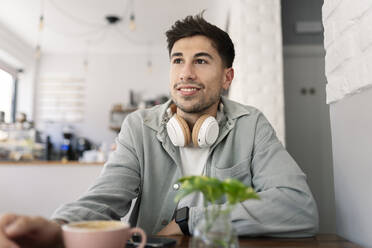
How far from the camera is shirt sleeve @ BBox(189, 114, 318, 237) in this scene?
2.67 feet

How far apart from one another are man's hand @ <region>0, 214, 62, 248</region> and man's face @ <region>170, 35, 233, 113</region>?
0.71 m

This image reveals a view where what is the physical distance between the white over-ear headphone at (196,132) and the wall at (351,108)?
40cm

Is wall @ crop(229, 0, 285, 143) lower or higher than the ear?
higher

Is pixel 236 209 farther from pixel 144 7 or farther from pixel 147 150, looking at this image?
pixel 144 7

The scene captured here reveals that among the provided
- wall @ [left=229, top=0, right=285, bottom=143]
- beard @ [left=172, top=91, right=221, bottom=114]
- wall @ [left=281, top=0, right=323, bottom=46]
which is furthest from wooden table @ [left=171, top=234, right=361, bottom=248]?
wall @ [left=281, top=0, right=323, bottom=46]

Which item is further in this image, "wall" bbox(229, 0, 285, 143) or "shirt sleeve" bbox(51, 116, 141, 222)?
"wall" bbox(229, 0, 285, 143)

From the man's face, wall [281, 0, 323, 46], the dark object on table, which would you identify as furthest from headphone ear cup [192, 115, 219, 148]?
wall [281, 0, 323, 46]

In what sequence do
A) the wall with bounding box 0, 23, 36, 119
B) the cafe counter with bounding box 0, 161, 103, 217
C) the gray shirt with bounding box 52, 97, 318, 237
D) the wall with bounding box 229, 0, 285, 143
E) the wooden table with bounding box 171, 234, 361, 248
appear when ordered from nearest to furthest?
the wooden table with bounding box 171, 234, 361, 248
the gray shirt with bounding box 52, 97, 318, 237
the wall with bounding box 229, 0, 285, 143
the cafe counter with bounding box 0, 161, 103, 217
the wall with bounding box 0, 23, 36, 119

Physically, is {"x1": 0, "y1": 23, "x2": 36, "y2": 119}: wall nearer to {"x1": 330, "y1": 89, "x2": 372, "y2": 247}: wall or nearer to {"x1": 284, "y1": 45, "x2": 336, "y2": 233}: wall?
{"x1": 284, "y1": 45, "x2": 336, "y2": 233}: wall

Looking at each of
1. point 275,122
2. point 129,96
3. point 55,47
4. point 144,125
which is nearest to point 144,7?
point 129,96

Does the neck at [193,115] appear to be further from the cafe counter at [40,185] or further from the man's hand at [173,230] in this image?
the cafe counter at [40,185]

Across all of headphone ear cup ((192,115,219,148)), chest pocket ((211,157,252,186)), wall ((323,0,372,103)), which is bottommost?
chest pocket ((211,157,252,186))

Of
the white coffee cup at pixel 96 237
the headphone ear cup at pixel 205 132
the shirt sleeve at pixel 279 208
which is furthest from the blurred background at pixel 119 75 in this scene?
the white coffee cup at pixel 96 237

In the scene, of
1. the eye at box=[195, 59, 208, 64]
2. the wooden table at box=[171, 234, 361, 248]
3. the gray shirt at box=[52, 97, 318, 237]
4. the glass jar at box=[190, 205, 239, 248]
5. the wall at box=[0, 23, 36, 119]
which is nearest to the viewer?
the glass jar at box=[190, 205, 239, 248]
